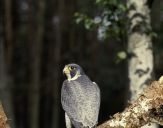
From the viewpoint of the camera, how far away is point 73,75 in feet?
24.3

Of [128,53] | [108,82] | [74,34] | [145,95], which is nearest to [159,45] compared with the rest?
[128,53]

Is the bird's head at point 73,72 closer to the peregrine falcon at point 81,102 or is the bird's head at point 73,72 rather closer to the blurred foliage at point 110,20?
the peregrine falcon at point 81,102

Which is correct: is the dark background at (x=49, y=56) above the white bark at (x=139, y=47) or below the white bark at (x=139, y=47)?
below

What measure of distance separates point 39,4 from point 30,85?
286 cm

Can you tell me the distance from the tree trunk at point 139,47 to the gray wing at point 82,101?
2.18 metres

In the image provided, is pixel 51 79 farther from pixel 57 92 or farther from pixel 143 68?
pixel 143 68

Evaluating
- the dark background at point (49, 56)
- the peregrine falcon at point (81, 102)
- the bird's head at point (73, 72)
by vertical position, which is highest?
the bird's head at point (73, 72)

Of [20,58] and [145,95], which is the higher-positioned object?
[145,95]

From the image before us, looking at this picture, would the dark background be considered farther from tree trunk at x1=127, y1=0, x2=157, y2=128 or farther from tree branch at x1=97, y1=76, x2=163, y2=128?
tree branch at x1=97, y1=76, x2=163, y2=128

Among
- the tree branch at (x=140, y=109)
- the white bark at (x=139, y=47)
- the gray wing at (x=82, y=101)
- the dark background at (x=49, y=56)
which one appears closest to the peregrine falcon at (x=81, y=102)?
the gray wing at (x=82, y=101)

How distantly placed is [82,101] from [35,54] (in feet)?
50.9

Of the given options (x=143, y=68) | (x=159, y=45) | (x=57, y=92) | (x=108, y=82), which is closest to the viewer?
(x=143, y=68)

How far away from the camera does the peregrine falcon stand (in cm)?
667

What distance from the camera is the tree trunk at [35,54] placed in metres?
20.7
